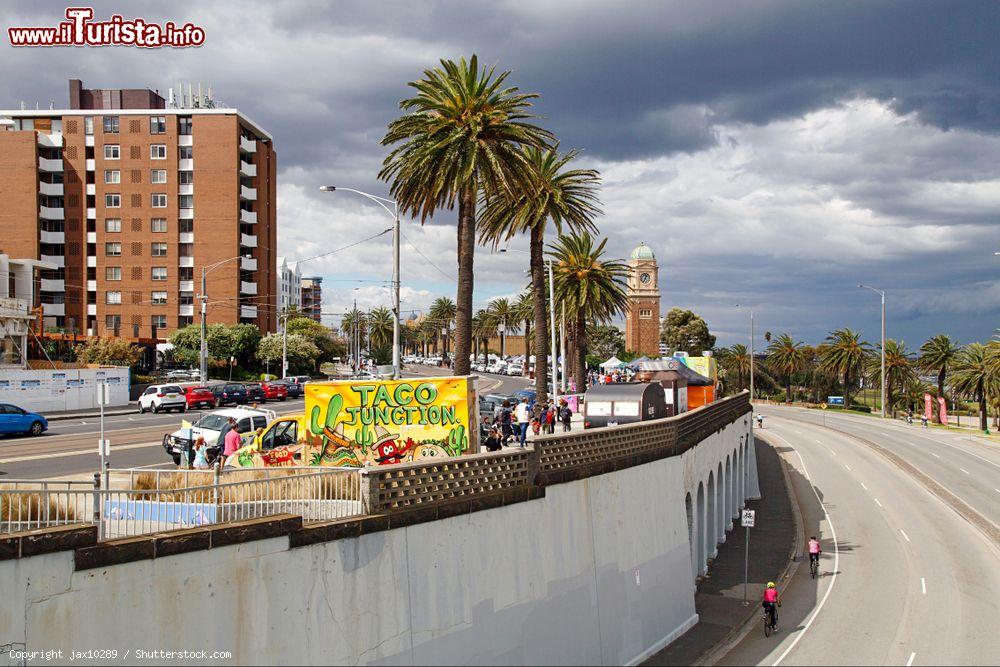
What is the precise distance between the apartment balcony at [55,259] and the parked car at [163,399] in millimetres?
43537

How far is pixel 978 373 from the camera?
74750 millimetres

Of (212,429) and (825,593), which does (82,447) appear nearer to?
(212,429)

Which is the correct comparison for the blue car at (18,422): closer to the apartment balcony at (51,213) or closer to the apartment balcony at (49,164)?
the apartment balcony at (51,213)

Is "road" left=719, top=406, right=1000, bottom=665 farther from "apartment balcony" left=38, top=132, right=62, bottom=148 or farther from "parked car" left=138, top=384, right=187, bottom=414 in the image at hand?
"apartment balcony" left=38, top=132, right=62, bottom=148

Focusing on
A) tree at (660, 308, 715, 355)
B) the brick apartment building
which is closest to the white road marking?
the brick apartment building

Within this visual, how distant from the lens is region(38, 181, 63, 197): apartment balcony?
80.2 meters

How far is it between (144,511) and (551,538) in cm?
837

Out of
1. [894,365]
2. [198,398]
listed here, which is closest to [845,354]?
[894,365]

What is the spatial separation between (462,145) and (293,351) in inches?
2218

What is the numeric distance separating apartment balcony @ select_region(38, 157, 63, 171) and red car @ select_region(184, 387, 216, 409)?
155 ft

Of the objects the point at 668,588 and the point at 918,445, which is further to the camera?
the point at 918,445

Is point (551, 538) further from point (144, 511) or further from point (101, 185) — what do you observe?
point (101, 185)

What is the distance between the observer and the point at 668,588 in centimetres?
2158

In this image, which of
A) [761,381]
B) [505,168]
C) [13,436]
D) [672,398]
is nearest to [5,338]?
[13,436]
